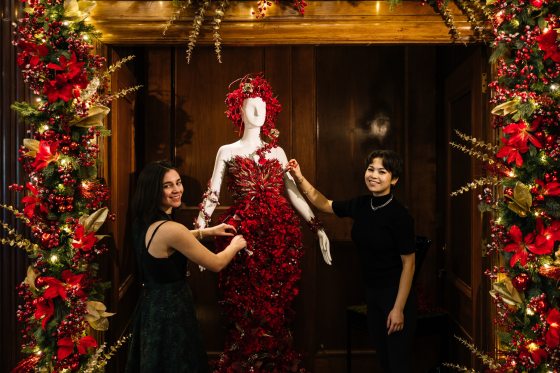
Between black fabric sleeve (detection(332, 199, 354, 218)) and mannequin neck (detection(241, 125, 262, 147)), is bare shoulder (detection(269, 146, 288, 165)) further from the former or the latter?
black fabric sleeve (detection(332, 199, 354, 218))

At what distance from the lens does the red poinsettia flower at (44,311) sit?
2480mm

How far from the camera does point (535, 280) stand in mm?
2545

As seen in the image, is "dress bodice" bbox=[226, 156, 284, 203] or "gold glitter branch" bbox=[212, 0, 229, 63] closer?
"gold glitter branch" bbox=[212, 0, 229, 63]

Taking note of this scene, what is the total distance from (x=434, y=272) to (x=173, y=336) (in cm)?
235

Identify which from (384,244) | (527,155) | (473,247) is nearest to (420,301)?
(473,247)

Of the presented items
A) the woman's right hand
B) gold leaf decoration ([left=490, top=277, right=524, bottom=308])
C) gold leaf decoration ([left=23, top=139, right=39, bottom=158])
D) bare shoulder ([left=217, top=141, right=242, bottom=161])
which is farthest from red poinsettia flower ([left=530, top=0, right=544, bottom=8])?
gold leaf decoration ([left=23, top=139, right=39, bottom=158])

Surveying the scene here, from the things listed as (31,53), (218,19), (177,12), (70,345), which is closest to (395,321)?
(70,345)

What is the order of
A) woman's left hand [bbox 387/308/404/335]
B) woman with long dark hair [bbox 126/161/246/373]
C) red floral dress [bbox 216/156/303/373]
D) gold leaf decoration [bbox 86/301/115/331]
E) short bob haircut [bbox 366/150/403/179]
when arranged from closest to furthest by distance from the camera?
1. woman with long dark hair [bbox 126/161/246/373]
2. gold leaf decoration [bbox 86/301/115/331]
3. woman's left hand [bbox 387/308/404/335]
4. short bob haircut [bbox 366/150/403/179]
5. red floral dress [bbox 216/156/303/373]

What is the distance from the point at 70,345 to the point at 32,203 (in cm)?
68

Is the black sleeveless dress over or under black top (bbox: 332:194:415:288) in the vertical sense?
under

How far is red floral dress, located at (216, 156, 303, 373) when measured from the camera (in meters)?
3.01

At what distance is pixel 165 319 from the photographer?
95.4 inches

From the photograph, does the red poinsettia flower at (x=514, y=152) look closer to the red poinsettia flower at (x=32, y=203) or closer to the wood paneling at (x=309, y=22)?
the wood paneling at (x=309, y=22)

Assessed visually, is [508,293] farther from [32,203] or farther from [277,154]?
[32,203]
